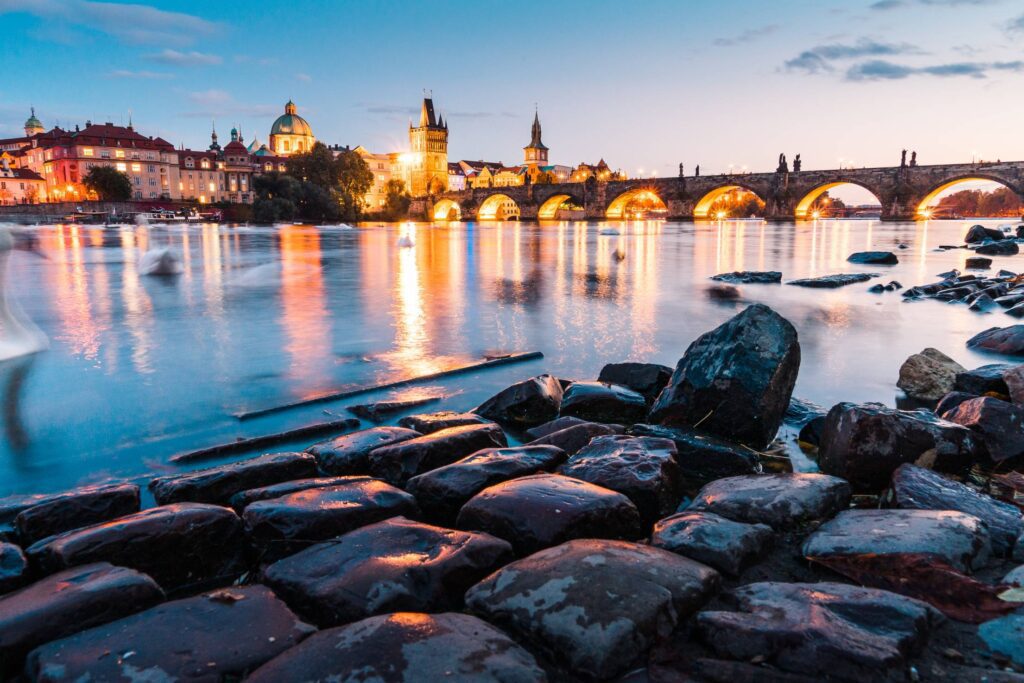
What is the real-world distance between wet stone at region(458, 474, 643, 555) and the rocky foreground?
0.4 inches

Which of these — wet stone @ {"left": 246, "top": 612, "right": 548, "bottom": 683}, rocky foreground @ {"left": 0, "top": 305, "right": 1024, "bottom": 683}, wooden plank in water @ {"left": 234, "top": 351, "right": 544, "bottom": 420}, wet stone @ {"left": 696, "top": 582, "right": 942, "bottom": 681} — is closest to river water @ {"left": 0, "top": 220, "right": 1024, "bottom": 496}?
wooden plank in water @ {"left": 234, "top": 351, "right": 544, "bottom": 420}

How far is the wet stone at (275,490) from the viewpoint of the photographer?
3.12m

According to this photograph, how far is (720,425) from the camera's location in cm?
437

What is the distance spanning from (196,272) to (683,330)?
14106mm

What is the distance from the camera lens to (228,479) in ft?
11.0

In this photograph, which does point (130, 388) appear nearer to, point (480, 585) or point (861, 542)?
point (480, 585)

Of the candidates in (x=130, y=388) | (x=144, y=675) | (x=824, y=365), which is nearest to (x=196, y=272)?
(x=130, y=388)

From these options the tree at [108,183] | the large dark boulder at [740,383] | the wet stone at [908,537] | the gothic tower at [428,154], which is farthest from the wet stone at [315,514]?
the gothic tower at [428,154]

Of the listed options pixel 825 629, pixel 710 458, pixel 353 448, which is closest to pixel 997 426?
pixel 710 458

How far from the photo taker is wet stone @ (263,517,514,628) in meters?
2.19

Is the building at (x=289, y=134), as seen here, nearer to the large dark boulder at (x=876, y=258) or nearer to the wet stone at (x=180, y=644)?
the large dark boulder at (x=876, y=258)

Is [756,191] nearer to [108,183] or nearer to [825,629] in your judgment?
[825,629]

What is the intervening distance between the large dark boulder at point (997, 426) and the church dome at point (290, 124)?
158 m

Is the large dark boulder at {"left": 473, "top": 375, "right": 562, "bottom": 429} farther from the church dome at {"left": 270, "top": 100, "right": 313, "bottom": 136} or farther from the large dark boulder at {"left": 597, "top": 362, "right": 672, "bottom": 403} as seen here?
the church dome at {"left": 270, "top": 100, "right": 313, "bottom": 136}
